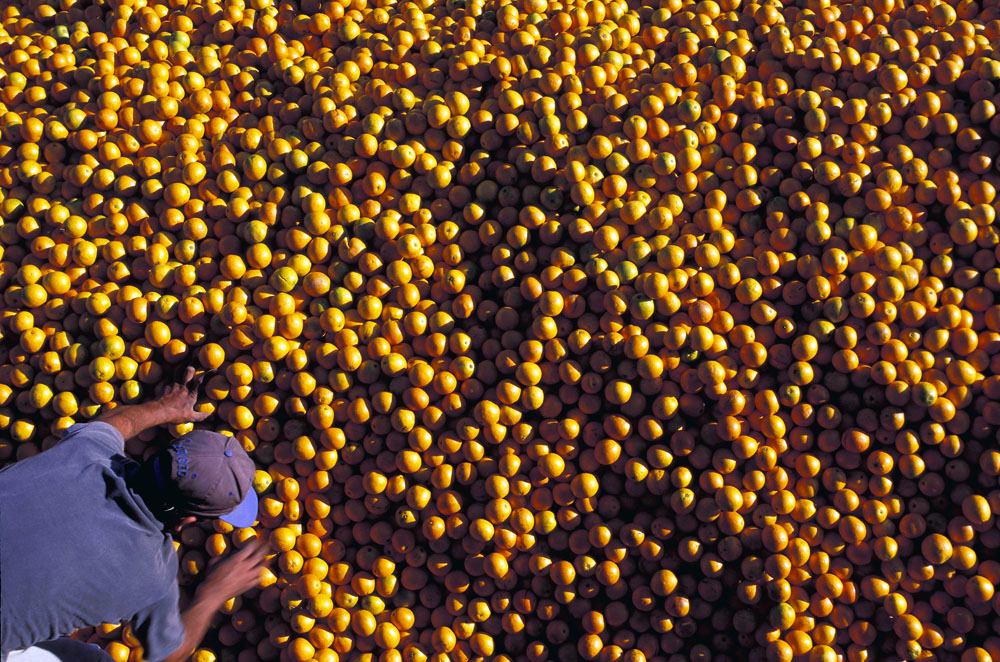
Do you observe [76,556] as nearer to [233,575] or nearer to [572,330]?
[233,575]

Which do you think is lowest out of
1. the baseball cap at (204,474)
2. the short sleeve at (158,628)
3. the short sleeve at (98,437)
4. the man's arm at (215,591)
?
the man's arm at (215,591)

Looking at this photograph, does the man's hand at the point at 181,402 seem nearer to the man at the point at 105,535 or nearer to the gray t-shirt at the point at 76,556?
the man at the point at 105,535

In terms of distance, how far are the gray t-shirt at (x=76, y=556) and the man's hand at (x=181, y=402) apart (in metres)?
0.67

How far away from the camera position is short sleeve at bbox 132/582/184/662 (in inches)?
105

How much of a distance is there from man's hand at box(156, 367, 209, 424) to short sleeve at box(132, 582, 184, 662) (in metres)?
0.87

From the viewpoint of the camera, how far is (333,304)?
3697 millimetres

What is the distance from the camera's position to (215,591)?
2990 millimetres

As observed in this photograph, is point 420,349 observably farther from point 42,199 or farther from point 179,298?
point 42,199

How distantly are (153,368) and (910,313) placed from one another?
335 centimetres

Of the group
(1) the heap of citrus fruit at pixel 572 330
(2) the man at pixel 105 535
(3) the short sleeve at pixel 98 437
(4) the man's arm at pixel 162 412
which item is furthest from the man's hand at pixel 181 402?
(2) the man at pixel 105 535

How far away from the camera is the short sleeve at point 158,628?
267 centimetres

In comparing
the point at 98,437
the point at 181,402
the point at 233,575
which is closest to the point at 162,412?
the point at 181,402

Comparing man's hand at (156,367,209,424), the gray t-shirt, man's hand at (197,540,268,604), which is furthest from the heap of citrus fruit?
the gray t-shirt

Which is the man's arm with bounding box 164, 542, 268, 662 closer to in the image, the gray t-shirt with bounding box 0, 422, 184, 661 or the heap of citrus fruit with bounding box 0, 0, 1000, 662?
the gray t-shirt with bounding box 0, 422, 184, 661
